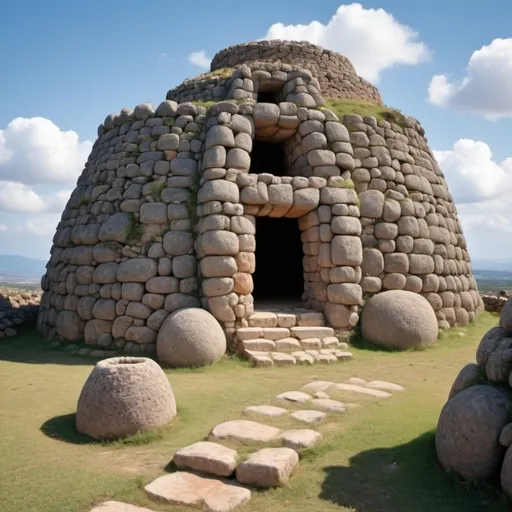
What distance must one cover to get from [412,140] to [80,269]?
847 centimetres

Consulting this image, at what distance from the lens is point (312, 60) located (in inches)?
566

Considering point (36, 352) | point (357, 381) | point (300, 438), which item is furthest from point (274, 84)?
point (300, 438)

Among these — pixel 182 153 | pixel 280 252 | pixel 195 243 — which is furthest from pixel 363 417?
pixel 280 252

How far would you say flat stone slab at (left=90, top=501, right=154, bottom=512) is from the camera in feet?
11.3

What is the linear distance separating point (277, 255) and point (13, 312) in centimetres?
797

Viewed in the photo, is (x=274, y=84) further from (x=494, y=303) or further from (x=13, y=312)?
(x=494, y=303)

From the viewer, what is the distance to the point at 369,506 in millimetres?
3568

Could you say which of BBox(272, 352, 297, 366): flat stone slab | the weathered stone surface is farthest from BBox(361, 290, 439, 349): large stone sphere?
the weathered stone surface

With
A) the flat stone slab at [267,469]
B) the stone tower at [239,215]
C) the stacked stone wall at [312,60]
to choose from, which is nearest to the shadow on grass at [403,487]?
the flat stone slab at [267,469]

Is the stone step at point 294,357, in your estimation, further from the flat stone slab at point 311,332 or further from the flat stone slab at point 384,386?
the flat stone slab at point 384,386

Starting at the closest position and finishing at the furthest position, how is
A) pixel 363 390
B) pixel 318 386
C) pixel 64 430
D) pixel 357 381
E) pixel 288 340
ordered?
pixel 64 430 → pixel 363 390 → pixel 318 386 → pixel 357 381 → pixel 288 340

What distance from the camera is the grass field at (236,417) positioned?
3.64m

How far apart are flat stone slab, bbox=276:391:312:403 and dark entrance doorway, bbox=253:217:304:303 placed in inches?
368

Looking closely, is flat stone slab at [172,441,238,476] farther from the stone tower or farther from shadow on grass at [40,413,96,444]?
the stone tower
